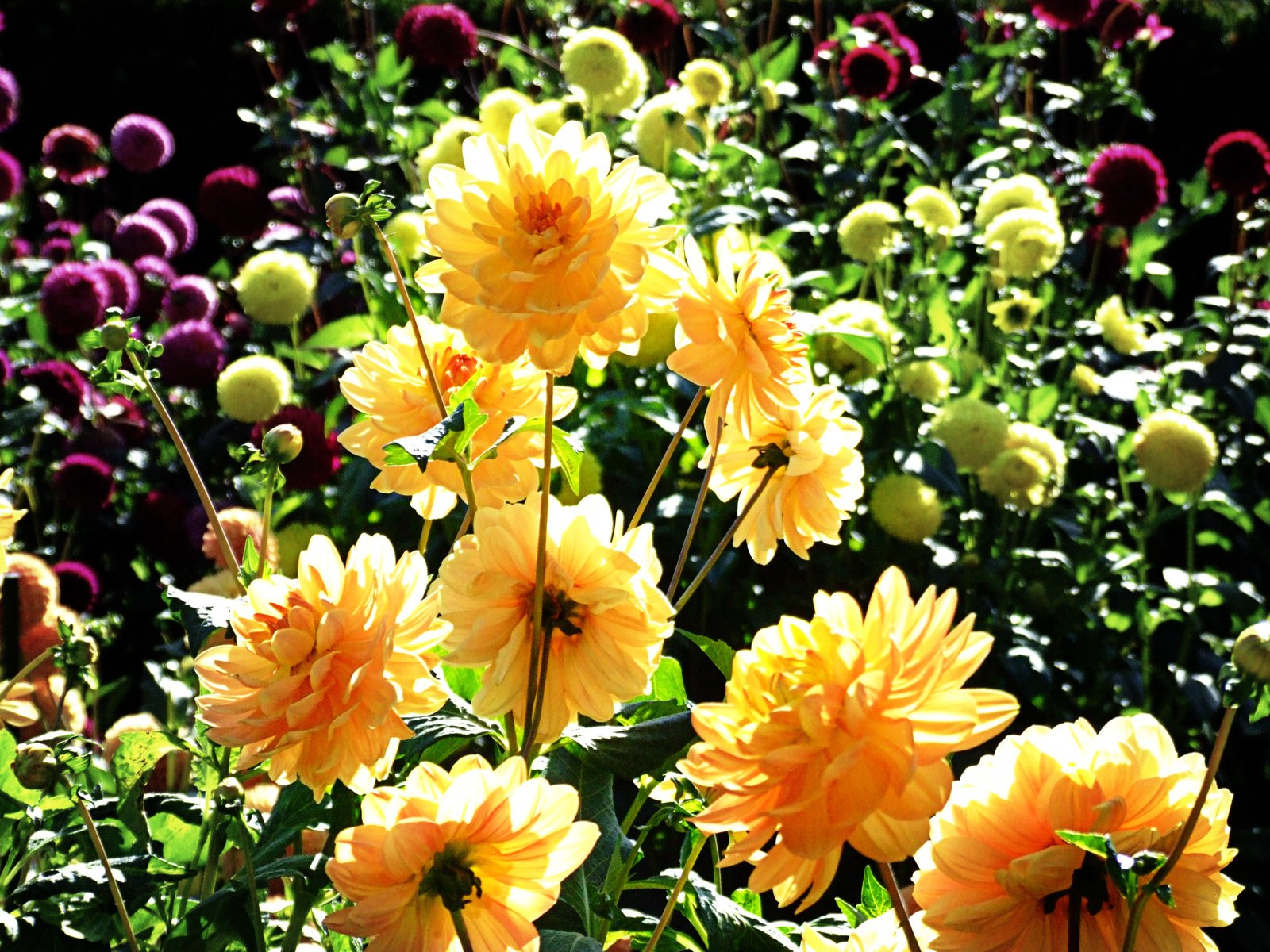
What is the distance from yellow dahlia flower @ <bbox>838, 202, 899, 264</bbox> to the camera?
238 cm

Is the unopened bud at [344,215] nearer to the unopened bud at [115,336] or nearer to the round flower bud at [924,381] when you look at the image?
the unopened bud at [115,336]

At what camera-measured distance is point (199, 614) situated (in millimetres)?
839

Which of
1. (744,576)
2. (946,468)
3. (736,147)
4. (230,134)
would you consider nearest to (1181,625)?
(946,468)

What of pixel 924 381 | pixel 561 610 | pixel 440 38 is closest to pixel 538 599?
pixel 561 610

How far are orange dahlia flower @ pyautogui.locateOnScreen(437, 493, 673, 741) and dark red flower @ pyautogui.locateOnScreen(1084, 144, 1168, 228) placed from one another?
230cm

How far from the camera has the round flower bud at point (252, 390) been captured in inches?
86.4

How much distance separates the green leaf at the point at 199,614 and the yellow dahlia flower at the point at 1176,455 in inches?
68.5

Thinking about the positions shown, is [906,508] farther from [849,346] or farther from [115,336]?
[115,336]

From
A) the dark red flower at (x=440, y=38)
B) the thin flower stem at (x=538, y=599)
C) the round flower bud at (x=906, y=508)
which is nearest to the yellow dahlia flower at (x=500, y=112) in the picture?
the dark red flower at (x=440, y=38)

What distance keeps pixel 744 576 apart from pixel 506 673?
5.31 ft

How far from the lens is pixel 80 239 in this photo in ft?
12.1

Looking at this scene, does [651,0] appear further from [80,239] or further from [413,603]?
[413,603]

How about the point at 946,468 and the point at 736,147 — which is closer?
the point at 946,468

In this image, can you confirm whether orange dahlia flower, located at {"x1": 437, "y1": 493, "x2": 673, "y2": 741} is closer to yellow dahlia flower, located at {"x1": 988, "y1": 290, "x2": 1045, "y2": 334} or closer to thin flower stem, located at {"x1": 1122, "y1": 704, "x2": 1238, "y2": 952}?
thin flower stem, located at {"x1": 1122, "y1": 704, "x2": 1238, "y2": 952}
